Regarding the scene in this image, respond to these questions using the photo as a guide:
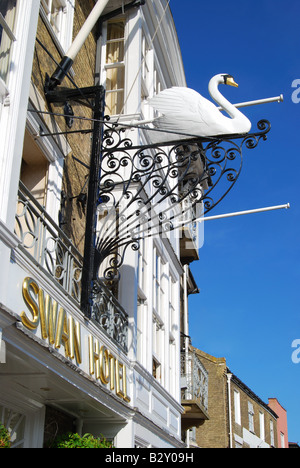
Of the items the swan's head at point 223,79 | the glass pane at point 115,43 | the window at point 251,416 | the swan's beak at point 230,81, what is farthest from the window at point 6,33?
the window at point 251,416

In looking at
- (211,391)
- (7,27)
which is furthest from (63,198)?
(211,391)

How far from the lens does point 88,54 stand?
10.8 m

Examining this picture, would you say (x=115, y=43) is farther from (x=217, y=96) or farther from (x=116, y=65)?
(x=217, y=96)

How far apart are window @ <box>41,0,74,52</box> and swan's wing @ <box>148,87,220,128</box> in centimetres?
190

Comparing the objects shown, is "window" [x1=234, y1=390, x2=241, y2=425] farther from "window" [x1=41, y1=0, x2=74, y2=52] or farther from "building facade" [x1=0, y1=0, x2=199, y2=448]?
"window" [x1=41, y1=0, x2=74, y2=52]

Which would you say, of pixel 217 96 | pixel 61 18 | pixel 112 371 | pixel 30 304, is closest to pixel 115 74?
pixel 61 18

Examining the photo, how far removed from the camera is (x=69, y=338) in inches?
260

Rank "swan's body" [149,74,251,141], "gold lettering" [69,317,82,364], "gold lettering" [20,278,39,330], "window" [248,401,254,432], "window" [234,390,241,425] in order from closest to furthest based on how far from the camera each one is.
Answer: "gold lettering" [20,278,39,330]
"gold lettering" [69,317,82,364]
"swan's body" [149,74,251,141]
"window" [234,390,241,425]
"window" [248,401,254,432]

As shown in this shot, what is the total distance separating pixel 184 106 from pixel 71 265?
2.68 metres

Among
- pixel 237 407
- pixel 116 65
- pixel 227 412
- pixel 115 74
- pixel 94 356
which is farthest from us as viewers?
pixel 237 407

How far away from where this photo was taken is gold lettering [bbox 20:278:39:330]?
218 inches

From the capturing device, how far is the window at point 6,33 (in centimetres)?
594

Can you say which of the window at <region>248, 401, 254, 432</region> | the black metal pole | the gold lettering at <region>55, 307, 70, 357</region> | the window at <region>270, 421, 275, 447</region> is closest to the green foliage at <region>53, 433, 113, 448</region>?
the gold lettering at <region>55, 307, 70, 357</region>
